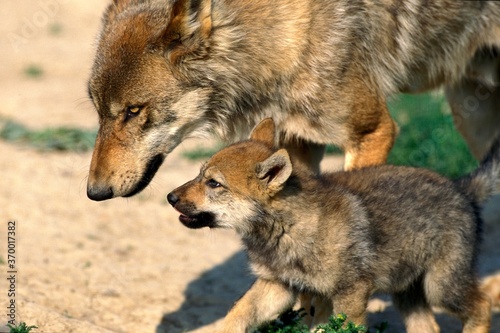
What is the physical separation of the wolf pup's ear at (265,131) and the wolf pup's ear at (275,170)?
1.63 feet

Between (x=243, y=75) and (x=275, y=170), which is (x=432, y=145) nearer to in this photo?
(x=243, y=75)

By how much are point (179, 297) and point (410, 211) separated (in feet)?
7.48

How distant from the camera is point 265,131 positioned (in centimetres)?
532

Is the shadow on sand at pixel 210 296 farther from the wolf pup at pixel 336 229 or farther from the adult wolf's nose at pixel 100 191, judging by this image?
the adult wolf's nose at pixel 100 191

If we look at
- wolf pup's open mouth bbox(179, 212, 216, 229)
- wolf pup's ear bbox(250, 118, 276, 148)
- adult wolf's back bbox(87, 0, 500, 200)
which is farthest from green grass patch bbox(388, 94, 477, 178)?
wolf pup's open mouth bbox(179, 212, 216, 229)

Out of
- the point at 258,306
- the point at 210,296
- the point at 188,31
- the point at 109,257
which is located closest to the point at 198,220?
the point at 258,306

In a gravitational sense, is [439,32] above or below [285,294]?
above

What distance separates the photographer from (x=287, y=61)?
5.70 metres

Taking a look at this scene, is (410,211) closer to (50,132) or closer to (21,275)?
(21,275)

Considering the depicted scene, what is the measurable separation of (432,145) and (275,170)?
5.21 meters

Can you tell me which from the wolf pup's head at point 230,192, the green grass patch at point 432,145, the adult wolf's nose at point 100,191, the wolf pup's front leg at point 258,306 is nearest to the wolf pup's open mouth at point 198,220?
the wolf pup's head at point 230,192

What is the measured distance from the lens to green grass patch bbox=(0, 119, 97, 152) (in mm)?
9883

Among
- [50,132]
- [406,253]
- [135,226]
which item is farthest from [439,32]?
[50,132]

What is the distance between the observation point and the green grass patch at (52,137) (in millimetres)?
9883
